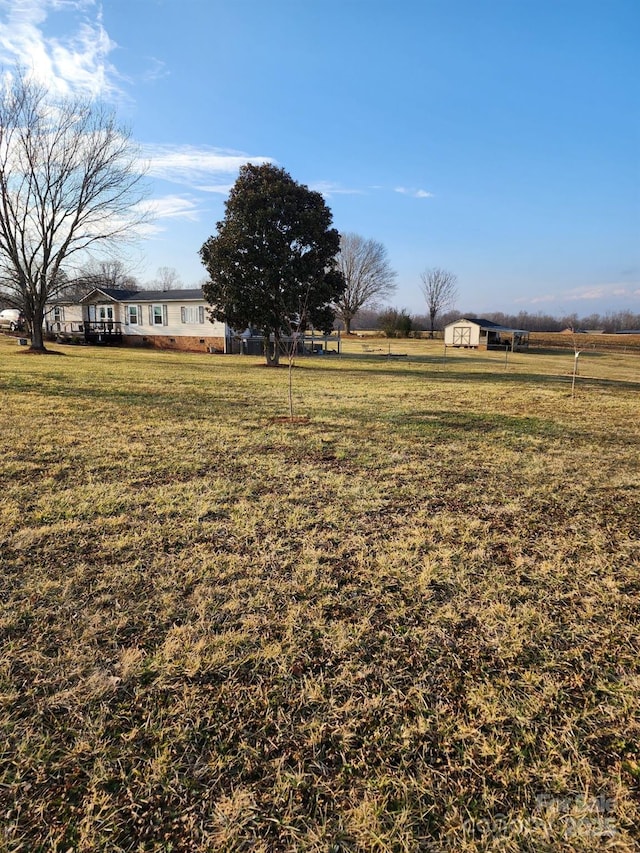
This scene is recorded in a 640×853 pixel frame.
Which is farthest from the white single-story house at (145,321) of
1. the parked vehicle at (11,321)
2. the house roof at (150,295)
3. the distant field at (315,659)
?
the distant field at (315,659)

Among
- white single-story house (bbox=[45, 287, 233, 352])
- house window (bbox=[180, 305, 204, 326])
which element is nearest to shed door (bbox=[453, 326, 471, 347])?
white single-story house (bbox=[45, 287, 233, 352])

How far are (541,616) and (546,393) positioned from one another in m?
11.5

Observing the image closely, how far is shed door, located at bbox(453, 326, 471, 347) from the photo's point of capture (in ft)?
154

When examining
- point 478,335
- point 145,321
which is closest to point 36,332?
point 145,321

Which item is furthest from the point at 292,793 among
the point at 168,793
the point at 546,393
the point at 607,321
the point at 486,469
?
the point at 607,321

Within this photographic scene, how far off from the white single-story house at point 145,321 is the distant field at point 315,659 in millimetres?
25958

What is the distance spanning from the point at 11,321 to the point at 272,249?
3727 cm

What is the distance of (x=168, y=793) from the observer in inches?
58.4

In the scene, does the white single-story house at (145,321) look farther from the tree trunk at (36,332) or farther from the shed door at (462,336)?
the shed door at (462,336)

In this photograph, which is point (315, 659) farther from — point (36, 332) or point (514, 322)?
point (514, 322)

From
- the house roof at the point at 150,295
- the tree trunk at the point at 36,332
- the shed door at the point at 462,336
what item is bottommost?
the tree trunk at the point at 36,332

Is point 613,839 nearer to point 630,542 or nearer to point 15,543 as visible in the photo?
point 630,542

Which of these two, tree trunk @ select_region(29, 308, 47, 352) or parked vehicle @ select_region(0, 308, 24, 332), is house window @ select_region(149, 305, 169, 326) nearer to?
tree trunk @ select_region(29, 308, 47, 352)

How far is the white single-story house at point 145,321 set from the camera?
96.7ft
